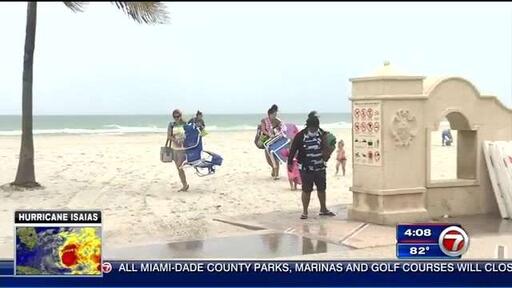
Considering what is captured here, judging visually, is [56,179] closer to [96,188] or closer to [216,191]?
[96,188]

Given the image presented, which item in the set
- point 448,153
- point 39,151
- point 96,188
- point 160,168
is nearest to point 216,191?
point 160,168

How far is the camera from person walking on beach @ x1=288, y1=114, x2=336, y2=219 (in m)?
7.48

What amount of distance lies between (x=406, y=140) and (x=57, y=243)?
161 inches

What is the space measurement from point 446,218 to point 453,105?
50.0 inches

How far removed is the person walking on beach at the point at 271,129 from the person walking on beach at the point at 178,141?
0.77 m

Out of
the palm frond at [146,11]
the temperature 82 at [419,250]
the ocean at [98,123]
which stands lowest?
the temperature 82 at [419,250]

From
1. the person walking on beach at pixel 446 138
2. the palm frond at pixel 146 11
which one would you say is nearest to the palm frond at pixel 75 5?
the palm frond at pixel 146 11

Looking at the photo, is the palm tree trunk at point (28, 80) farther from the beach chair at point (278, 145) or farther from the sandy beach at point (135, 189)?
the beach chair at point (278, 145)

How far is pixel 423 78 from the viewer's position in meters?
7.48

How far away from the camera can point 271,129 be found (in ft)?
26.4

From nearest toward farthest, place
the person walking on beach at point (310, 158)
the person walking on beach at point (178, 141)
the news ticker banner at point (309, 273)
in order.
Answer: the news ticker banner at point (309, 273) < the person walking on beach at point (178, 141) < the person walking on beach at point (310, 158)

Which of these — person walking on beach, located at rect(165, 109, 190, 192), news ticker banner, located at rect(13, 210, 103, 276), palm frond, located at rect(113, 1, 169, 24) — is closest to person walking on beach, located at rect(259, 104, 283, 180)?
person walking on beach, located at rect(165, 109, 190, 192)

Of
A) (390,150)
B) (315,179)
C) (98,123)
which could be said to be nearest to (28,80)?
(98,123)

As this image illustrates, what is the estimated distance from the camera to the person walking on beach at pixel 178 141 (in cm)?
591
